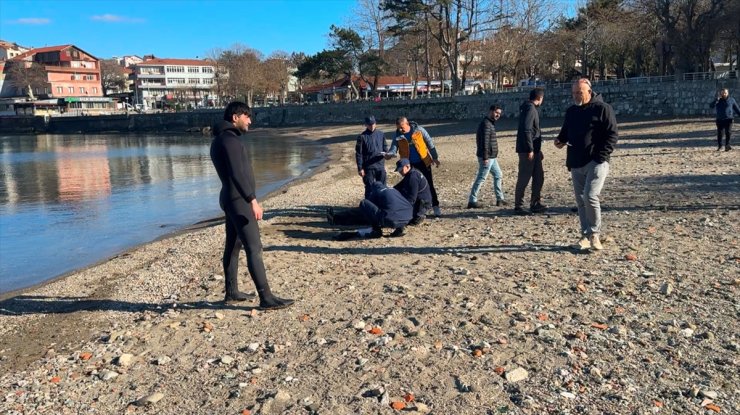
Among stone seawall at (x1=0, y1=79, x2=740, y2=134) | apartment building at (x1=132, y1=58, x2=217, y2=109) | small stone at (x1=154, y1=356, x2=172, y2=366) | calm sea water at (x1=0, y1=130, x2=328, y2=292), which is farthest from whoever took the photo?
apartment building at (x1=132, y1=58, x2=217, y2=109)

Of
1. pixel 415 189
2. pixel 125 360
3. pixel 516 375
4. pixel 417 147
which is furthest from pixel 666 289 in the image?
pixel 417 147

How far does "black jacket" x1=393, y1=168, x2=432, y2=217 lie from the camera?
8.73 meters

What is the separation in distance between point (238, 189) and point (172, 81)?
136 m

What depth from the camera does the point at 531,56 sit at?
5703cm

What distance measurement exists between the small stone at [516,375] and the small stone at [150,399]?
234 cm

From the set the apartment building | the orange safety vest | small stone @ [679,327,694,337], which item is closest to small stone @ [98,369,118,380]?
small stone @ [679,327,694,337]

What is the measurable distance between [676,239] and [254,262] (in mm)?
5031

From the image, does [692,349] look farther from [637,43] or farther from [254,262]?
[637,43]

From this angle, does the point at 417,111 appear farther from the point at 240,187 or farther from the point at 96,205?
the point at 240,187

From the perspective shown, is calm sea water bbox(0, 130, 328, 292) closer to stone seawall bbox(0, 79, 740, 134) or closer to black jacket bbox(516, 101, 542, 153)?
black jacket bbox(516, 101, 542, 153)

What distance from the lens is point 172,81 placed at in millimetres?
131625

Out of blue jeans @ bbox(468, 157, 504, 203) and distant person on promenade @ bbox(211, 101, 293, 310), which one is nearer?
distant person on promenade @ bbox(211, 101, 293, 310)

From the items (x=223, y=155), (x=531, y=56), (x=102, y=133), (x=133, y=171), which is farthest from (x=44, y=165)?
(x=102, y=133)

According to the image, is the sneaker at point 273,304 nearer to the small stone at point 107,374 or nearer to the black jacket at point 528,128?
the small stone at point 107,374
